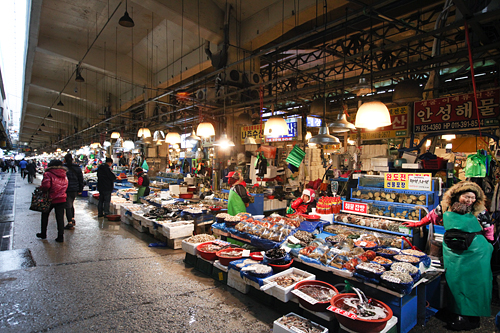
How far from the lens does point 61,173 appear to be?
6.10 m

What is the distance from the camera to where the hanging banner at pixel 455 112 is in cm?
520

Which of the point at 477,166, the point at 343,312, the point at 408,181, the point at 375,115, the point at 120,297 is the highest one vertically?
the point at 375,115

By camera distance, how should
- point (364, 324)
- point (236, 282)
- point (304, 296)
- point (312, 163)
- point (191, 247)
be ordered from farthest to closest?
point (312, 163) < point (191, 247) < point (236, 282) < point (304, 296) < point (364, 324)

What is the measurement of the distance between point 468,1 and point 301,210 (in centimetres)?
484

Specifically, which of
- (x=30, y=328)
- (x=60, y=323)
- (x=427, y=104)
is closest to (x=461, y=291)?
(x=427, y=104)

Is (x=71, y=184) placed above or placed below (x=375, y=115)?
below

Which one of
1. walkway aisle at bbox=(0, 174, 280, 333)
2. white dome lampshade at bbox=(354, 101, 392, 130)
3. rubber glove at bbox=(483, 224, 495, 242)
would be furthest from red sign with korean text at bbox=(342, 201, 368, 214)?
walkway aisle at bbox=(0, 174, 280, 333)

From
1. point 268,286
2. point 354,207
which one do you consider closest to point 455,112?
point 354,207

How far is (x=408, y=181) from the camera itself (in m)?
5.58

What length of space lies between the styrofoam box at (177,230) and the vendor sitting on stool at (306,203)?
255 cm

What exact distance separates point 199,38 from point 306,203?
24.9ft

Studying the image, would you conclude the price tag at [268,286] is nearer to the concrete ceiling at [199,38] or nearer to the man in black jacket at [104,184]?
the concrete ceiling at [199,38]

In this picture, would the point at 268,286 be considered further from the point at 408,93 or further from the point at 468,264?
the point at 408,93

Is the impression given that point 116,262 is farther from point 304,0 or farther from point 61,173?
point 304,0
